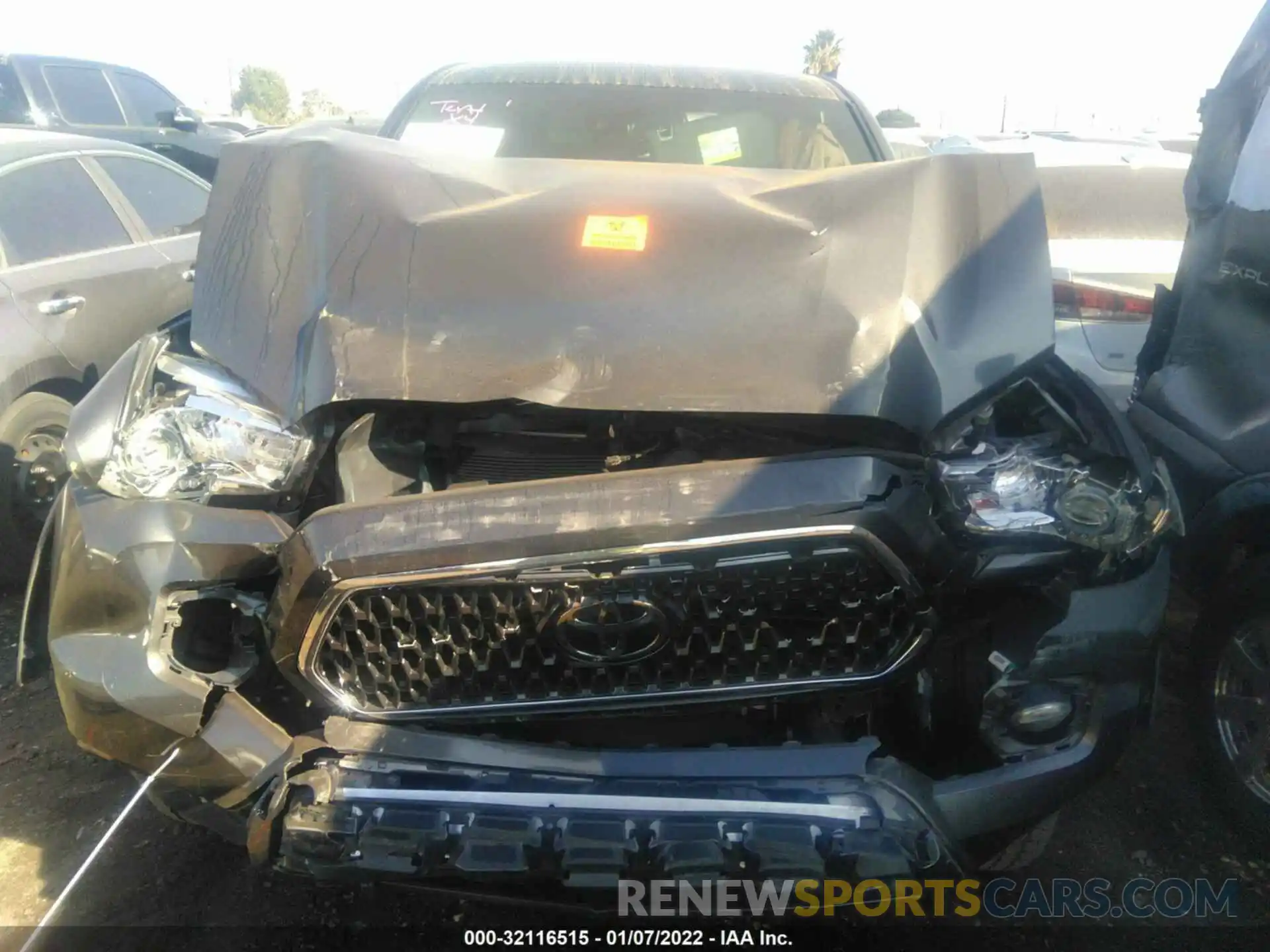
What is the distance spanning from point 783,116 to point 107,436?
2.70 m

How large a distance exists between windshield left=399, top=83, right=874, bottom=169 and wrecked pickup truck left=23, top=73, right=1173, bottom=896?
1292mm

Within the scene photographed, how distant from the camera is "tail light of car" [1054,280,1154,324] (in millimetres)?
4141

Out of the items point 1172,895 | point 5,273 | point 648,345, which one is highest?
point 648,345

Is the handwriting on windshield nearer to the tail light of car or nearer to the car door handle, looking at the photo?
the car door handle

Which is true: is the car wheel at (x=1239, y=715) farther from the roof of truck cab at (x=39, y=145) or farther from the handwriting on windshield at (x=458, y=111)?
the roof of truck cab at (x=39, y=145)

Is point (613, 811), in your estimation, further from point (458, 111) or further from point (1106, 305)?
point (1106, 305)

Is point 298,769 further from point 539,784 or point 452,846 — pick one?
point 539,784

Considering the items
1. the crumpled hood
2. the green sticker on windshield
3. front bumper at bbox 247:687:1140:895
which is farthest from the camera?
the green sticker on windshield

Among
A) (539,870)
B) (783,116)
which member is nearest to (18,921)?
(539,870)

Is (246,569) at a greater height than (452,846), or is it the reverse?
(246,569)

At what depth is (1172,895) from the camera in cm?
244

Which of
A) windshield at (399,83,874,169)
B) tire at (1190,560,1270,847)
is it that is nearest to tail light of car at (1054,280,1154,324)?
windshield at (399,83,874,169)

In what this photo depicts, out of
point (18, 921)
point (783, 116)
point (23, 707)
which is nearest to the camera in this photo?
point (18, 921)

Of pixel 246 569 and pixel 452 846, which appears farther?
pixel 246 569
